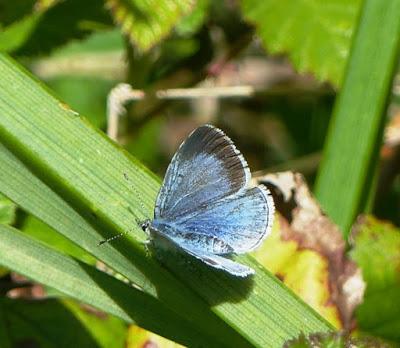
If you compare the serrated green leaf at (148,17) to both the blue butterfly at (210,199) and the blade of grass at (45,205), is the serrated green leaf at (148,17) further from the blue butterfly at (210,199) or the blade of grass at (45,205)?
the blade of grass at (45,205)

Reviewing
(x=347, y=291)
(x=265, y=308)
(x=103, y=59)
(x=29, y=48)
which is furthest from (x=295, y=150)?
(x=265, y=308)

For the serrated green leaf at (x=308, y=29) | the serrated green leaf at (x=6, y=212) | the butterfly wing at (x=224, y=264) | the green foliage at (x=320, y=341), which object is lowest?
the green foliage at (x=320, y=341)

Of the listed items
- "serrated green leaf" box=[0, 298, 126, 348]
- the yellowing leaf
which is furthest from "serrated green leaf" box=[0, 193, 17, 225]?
the yellowing leaf

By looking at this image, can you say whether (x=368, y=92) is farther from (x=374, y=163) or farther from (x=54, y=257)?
(x=54, y=257)

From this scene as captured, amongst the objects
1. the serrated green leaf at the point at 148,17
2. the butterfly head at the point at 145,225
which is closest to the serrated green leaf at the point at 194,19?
the serrated green leaf at the point at 148,17

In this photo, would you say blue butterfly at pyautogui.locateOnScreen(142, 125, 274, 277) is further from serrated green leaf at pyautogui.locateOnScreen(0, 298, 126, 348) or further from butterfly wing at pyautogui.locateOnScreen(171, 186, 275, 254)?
serrated green leaf at pyautogui.locateOnScreen(0, 298, 126, 348)

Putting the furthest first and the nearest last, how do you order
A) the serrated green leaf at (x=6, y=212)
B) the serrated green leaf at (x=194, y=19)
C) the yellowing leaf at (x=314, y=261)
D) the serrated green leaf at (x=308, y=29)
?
the serrated green leaf at (x=194, y=19)
the serrated green leaf at (x=308, y=29)
the yellowing leaf at (x=314, y=261)
the serrated green leaf at (x=6, y=212)
